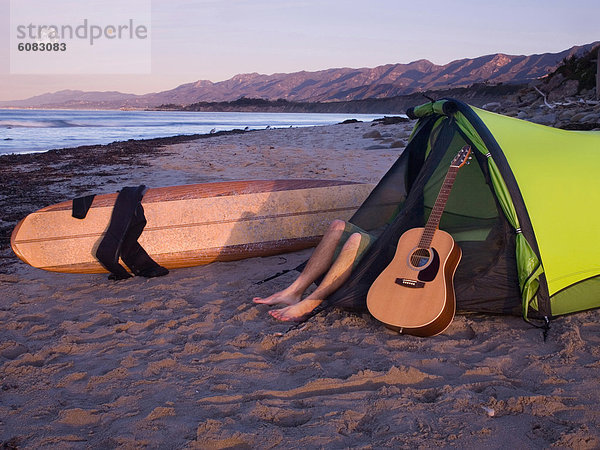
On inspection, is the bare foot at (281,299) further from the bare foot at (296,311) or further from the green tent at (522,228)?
the green tent at (522,228)

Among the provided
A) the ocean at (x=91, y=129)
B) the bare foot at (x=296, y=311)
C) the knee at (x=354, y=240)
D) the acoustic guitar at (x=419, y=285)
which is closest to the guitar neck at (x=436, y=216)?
the acoustic guitar at (x=419, y=285)

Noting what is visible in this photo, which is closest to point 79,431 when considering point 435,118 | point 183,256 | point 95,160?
point 183,256

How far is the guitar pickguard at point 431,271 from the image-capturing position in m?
3.26

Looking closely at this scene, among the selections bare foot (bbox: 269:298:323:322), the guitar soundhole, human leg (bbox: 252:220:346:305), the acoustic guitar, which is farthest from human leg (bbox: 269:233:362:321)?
the guitar soundhole

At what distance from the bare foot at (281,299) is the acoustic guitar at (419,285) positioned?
63cm

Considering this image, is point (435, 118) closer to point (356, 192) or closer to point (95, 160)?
point (356, 192)

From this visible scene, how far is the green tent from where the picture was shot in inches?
134

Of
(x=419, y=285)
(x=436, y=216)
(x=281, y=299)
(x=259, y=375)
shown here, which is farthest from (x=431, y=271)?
(x=259, y=375)

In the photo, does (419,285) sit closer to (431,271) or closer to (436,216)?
(431,271)

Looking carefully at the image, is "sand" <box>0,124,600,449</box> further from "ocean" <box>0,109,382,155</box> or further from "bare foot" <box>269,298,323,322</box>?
"ocean" <box>0,109,382,155</box>

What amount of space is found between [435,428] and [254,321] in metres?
1.61

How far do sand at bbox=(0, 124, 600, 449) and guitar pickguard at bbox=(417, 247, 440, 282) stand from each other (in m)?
0.38

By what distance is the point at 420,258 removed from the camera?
3.40m

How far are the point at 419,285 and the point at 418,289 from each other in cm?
3
